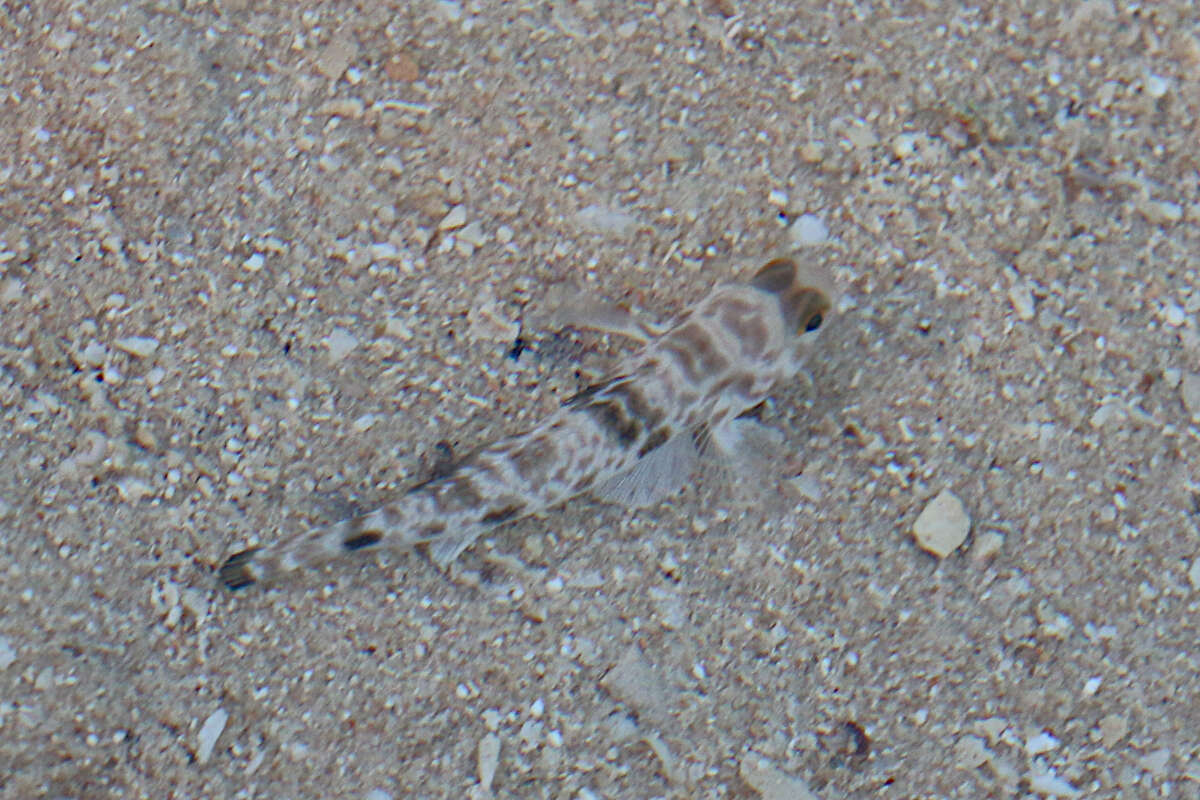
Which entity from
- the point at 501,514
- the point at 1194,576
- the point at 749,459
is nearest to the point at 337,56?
the point at 501,514

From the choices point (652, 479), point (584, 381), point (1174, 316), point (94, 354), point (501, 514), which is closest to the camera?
point (501, 514)

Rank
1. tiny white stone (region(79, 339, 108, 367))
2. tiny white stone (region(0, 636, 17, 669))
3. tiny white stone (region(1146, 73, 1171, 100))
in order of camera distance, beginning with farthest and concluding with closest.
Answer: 1. tiny white stone (region(1146, 73, 1171, 100))
2. tiny white stone (region(79, 339, 108, 367))
3. tiny white stone (region(0, 636, 17, 669))

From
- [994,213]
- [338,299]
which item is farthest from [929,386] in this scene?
[338,299]

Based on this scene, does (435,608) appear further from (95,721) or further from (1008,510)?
(1008,510)

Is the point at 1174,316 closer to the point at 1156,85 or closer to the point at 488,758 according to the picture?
the point at 1156,85

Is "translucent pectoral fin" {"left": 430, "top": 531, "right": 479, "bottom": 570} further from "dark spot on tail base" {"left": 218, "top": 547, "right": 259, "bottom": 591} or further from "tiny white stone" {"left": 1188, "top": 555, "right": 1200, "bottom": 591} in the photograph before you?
"tiny white stone" {"left": 1188, "top": 555, "right": 1200, "bottom": 591}

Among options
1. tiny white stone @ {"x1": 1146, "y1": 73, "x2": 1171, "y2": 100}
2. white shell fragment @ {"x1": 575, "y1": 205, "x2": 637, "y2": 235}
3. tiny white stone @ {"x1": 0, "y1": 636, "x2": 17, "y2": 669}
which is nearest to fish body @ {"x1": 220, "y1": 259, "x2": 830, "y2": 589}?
white shell fragment @ {"x1": 575, "y1": 205, "x2": 637, "y2": 235}
